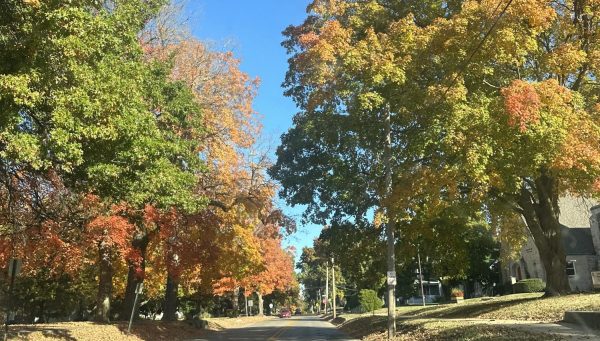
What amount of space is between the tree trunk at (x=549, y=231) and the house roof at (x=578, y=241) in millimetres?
20893

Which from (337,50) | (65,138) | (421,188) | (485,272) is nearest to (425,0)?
(337,50)

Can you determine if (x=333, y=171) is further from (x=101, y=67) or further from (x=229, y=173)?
(x=101, y=67)

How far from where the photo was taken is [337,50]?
20094mm

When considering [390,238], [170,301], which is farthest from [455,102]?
[170,301]

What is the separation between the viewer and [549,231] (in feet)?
78.1

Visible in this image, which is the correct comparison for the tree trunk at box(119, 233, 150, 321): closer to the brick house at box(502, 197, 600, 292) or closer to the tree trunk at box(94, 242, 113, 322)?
the tree trunk at box(94, 242, 113, 322)

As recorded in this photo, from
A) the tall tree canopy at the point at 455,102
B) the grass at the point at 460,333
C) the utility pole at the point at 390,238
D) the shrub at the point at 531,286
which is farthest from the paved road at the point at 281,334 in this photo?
the shrub at the point at 531,286

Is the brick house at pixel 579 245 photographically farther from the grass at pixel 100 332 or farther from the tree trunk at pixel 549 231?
the grass at pixel 100 332

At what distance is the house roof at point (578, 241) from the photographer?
42.7 m

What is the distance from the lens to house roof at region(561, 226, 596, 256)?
140ft

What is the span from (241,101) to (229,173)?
13.3ft

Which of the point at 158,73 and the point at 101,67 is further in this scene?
the point at 158,73

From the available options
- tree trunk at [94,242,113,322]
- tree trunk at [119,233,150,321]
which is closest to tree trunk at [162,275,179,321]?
tree trunk at [119,233,150,321]

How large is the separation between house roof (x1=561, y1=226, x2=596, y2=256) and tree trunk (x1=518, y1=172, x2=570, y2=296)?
68.5ft
